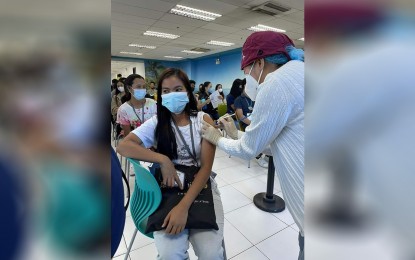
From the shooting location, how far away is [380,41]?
0.87ft

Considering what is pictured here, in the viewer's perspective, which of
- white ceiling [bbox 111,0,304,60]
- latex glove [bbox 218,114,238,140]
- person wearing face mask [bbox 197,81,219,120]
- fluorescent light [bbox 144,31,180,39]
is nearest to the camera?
latex glove [bbox 218,114,238,140]

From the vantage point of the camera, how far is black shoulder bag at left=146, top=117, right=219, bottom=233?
0.96m

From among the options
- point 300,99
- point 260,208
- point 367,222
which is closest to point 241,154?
point 300,99

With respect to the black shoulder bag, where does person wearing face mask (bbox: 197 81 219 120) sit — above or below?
above

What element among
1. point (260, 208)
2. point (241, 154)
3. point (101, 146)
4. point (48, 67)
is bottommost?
point (260, 208)

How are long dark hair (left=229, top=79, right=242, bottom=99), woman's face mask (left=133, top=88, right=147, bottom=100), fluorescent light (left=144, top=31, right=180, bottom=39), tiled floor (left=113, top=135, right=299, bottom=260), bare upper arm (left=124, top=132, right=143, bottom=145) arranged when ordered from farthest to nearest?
fluorescent light (left=144, top=31, right=180, bottom=39), long dark hair (left=229, top=79, right=242, bottom=99), woman's face mask (left=133, top=88, right=147, bottom=100), tiled floor (left=113, top=135, right=299, bottom=260), bare upper arm (left=124, top=132, right=143, bottom=145)

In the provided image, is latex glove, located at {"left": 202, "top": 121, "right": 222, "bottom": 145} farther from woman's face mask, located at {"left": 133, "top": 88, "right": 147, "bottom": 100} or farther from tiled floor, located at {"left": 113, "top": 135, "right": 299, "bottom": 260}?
woman's face mask, located at {"left": 133, "top": 88, "right": 147, "bottom": 100}

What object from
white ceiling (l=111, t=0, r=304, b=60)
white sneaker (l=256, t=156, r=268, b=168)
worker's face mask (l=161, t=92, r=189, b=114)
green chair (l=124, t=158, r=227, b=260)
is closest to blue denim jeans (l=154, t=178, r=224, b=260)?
green chair (l=124, t=158, r=227, b=260)

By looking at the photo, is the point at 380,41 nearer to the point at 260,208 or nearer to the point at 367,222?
the point at 367,222

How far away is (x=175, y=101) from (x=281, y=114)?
0.68 m

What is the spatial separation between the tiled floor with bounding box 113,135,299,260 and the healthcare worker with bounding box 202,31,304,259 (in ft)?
2.92

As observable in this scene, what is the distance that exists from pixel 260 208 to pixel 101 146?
200cm

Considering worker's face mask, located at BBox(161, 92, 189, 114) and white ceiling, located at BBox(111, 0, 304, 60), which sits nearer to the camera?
worker's face mask, located at BBox(161, 92, 189, 114)

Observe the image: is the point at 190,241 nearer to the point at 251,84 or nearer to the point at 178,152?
the point at 178,152
